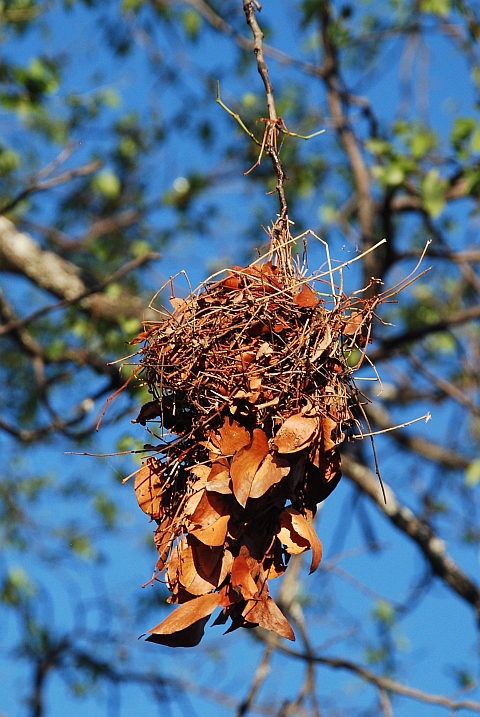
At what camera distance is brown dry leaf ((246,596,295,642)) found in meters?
1.75

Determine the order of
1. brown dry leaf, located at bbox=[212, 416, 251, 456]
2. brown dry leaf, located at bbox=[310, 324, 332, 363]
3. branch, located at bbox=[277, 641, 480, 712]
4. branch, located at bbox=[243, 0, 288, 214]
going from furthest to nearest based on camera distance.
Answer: branch, located at bbox=[277, 641, 480, 712] < branch, located at bbox=[243, 0, 288, 214] < brown dry leaf, located at bbox=[310, 324, 332, 363] < brown dry leaf, located at bbox=[212, 416, 251, 456]

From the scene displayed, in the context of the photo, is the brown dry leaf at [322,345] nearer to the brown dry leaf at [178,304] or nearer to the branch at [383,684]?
the brown dry leaf at [178,304]

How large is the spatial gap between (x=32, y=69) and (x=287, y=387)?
3893 mm

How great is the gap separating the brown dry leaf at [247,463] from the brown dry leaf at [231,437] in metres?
0.02

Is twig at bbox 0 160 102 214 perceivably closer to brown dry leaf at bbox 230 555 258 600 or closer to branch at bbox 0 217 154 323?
branch at bbox 0 217 154 323

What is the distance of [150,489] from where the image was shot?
1.96 metres

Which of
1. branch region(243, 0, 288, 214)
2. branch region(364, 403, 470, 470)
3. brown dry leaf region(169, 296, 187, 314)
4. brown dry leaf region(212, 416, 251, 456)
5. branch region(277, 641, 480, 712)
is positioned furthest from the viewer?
branch region(364, 403, 470, 470)

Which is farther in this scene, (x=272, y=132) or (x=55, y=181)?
(x=55, y=181)

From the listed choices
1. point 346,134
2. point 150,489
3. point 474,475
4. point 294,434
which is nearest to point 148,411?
point 150,489

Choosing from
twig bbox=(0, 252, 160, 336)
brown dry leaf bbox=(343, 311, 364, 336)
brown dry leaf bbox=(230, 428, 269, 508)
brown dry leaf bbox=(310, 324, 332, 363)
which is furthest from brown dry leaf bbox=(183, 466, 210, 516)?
twig bbox=(0, 252, 160, 336)

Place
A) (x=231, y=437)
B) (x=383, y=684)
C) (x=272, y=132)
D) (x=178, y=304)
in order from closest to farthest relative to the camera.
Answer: (x=231, y=437) < (x=178, y=304) < (x=272, y=132) < (x=383, y=684)

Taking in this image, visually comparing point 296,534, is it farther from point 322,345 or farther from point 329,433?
point 322,345

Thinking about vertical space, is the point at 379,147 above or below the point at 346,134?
below

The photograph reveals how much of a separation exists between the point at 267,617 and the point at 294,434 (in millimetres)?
356
